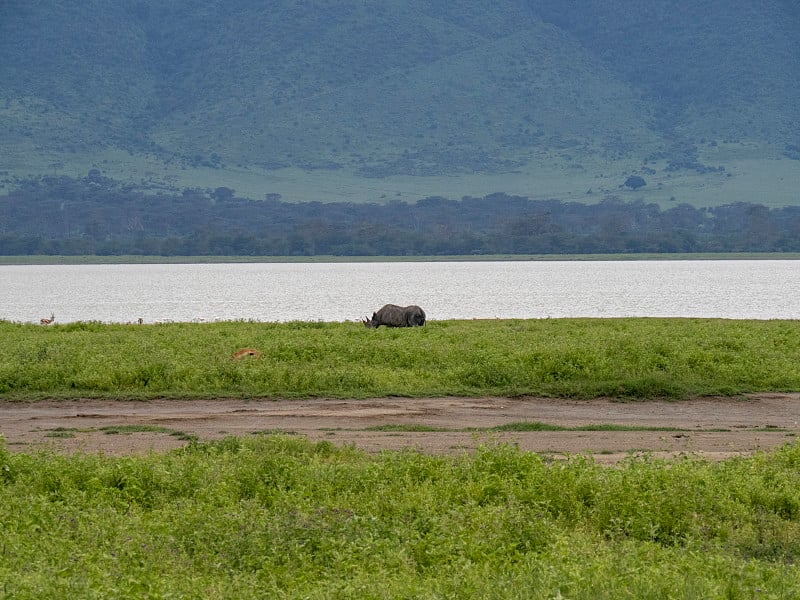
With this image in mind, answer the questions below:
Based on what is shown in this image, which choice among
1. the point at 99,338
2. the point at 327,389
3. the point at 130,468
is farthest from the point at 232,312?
the point at 130,468

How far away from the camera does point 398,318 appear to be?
1297 inches

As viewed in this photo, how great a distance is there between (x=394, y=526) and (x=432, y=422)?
781cm

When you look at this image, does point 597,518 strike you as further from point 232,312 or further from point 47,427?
point 232,312

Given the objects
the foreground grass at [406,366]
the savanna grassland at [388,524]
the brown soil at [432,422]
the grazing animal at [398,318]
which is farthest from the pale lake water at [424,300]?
the savanna grassland at [388,524]

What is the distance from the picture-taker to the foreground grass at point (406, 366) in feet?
72.9

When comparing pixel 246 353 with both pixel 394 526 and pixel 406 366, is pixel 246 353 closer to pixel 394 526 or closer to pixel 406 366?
pixel 406 366

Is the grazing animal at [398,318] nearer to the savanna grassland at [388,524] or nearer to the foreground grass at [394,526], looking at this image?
the savanna grassland at [388,524]

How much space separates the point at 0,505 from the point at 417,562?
4.94 meters

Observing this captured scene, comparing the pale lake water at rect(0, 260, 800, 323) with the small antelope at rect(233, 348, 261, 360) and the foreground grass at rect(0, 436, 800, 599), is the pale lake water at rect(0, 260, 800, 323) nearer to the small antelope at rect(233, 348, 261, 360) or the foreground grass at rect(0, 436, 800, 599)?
the small antelope at rect(233, 348, 261, 360)

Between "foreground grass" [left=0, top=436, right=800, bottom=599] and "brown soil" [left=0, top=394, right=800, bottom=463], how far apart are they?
222 centimetres

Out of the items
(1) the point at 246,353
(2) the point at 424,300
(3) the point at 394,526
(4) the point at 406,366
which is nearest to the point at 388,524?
(3) the point at 394,526

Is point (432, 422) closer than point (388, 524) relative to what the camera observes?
No

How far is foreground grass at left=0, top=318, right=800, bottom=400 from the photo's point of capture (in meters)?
22.2

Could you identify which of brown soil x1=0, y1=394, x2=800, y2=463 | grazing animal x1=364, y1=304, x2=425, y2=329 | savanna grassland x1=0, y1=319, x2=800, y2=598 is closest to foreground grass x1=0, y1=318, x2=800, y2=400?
brown soil x1=0, y1=394, x2=800, y2=463
